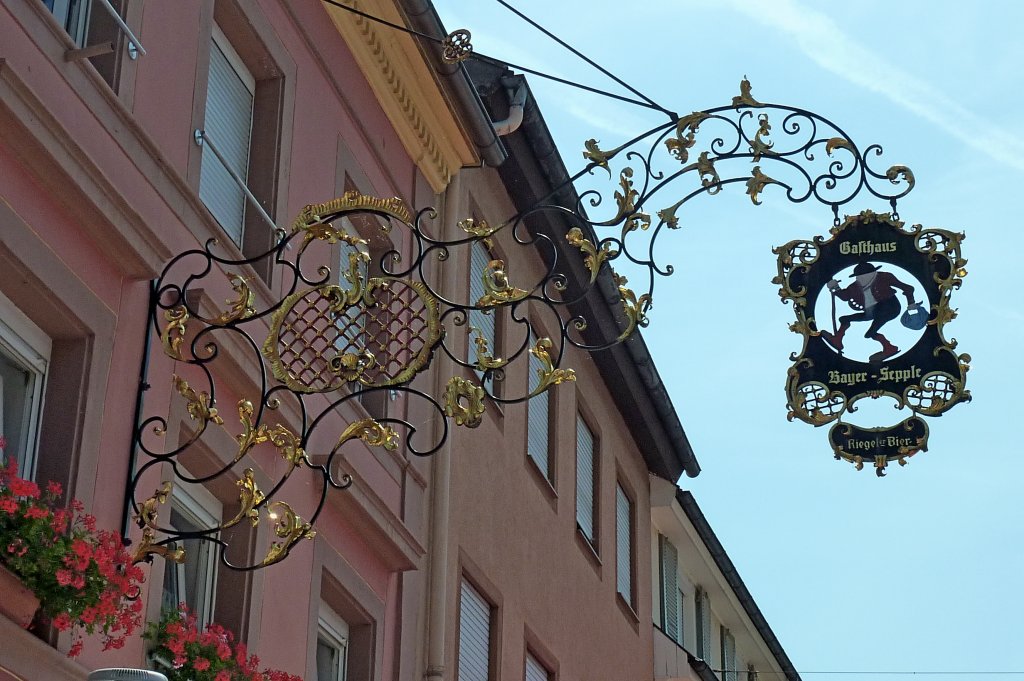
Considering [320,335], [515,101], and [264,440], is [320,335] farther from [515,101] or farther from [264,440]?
[515,101]

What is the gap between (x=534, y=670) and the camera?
18094 millimetres

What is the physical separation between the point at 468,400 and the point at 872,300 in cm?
220

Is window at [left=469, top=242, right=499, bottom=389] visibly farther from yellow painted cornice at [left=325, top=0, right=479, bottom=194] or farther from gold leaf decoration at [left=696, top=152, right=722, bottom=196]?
gold leaf decoration at [left=696, top=152, right=722, bottom=196]

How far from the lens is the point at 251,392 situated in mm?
11773

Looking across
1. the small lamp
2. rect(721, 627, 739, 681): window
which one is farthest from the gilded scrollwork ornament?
rect(721, 627, 739, 681): window

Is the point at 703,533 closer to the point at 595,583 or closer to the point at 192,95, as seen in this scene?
the point at 595,583

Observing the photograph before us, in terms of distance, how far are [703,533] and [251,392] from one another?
1436cm

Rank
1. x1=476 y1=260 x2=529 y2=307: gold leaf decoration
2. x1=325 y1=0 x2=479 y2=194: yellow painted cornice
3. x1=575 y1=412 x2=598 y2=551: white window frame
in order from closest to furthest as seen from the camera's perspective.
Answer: x1=476 y1=260 x2=529 y2=307: gold leaf decoration
x1=325 y1=0 x2=479 y2=194: yellow painted cornice
x1=575 y1=412 x2=598 y2=551: white window frame

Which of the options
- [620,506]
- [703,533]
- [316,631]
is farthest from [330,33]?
[703,533]

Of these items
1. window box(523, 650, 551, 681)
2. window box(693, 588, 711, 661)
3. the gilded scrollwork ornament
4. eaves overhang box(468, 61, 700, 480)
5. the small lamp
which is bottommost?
the small lamp

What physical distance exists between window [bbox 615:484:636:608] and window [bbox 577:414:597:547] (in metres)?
0.94

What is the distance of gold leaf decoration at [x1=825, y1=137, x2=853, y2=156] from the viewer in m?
9.81

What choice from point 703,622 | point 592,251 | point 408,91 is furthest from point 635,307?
point 703,622

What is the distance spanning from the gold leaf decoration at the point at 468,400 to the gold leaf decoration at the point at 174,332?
137 cm
